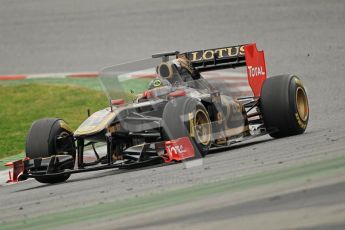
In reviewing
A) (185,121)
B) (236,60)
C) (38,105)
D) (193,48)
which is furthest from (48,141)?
(193,48)

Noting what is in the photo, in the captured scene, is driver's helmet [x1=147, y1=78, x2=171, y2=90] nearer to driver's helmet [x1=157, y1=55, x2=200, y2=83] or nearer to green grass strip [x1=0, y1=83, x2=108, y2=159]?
driver's helmet [x1=157, y1=55, x2=200, y2=83]

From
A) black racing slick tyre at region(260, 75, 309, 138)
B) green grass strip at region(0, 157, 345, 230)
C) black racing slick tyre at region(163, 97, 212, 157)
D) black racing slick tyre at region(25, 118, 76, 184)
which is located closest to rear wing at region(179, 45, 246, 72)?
black racing slick tyre at region(260, 75, 309, 138)

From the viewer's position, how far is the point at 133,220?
721 cm

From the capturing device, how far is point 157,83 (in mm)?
11977

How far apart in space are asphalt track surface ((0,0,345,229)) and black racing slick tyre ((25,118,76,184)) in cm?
32

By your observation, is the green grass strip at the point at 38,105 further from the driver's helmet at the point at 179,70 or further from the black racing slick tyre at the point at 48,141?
the driver's helmet at the point at 179,70

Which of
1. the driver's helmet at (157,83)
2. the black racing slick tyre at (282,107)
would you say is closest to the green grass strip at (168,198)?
the black racing slick tyre at (282,107)

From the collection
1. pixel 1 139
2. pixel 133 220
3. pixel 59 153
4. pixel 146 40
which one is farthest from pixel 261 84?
pixel 146 40

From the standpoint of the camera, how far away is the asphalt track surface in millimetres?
7066

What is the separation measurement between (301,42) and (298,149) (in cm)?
982

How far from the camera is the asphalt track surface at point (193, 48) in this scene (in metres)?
7.07

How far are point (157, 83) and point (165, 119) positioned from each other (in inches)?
50.2

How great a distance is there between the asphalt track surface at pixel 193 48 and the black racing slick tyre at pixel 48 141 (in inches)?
12.7

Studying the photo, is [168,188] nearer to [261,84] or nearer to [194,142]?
[194,142]
